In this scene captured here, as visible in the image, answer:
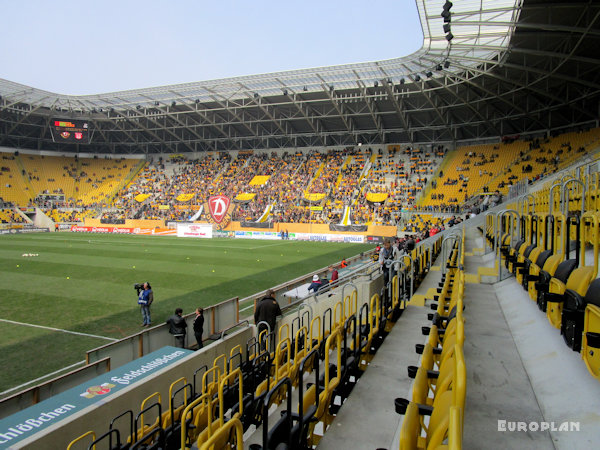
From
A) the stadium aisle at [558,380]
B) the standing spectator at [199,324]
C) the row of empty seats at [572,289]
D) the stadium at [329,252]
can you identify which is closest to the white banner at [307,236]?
the stadium at [329,252]

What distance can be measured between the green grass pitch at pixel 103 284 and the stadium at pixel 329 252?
0.14 meters

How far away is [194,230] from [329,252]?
679 inches

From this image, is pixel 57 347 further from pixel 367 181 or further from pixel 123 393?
pixel 367 181

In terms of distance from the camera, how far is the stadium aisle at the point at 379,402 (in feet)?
10.8

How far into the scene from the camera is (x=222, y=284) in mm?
17203

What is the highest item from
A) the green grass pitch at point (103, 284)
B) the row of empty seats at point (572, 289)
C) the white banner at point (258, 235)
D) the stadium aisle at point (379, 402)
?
the row of empty seats at point (572, 289)

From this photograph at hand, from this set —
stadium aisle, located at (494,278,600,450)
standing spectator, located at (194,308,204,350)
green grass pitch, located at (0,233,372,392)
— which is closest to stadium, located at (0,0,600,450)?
stadium aisle, located at (494,278,600,450)

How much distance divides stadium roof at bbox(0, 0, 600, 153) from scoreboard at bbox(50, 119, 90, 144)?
269cm

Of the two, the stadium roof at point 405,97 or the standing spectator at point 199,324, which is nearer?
the standing spectator at point 199,324

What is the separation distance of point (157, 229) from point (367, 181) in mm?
24875

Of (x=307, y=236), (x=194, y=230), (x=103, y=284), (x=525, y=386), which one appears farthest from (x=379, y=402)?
(x=194, y=230)

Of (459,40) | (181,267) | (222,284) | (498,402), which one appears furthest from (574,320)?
(459,40)

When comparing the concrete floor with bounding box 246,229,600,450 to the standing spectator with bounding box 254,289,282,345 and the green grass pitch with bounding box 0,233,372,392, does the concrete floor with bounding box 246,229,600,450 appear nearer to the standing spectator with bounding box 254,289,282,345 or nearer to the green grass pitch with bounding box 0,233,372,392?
the standing spectator with bounding box 254,289,282,345

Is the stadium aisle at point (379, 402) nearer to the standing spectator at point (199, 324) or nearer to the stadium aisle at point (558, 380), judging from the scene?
the stadium aisle at point (558, 380)
